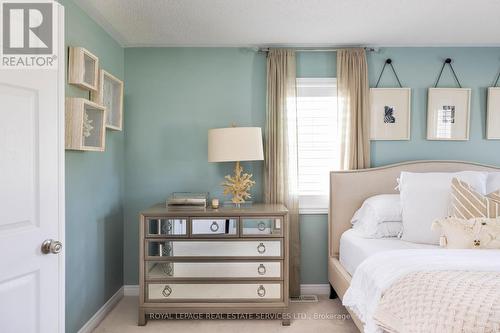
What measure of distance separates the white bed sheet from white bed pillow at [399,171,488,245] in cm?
9

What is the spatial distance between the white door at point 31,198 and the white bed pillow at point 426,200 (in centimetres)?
239

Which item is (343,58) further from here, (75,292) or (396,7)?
(75,292)

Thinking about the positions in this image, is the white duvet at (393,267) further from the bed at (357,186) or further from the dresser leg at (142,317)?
the dresser leg at (142,317)

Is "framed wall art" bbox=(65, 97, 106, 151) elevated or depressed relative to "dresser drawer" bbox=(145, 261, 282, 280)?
elevated

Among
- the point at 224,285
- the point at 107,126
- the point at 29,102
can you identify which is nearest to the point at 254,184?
the point at 224,285

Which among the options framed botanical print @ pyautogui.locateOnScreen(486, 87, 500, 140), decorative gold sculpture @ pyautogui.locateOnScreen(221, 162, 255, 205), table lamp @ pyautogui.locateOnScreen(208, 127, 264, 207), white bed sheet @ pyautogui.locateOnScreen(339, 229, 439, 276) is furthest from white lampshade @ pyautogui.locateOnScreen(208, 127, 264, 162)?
framed botanical print @ pyautogui.locateOnScreen(486, 87, 500, 140)

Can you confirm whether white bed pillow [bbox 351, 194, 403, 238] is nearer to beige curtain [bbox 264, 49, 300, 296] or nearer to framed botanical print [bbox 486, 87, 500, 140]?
beige curtain [bbox 264, 49, 300, 296]

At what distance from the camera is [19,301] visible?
1499 mm

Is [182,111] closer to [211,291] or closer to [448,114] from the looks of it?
[211,291]

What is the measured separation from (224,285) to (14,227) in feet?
5.74

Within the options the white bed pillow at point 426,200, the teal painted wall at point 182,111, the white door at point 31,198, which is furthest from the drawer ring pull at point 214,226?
the white bed pillow at point 426,200

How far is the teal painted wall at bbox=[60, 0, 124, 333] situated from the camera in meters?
2.45

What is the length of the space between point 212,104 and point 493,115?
2701 millimetres

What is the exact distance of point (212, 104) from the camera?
3473 millimetres
